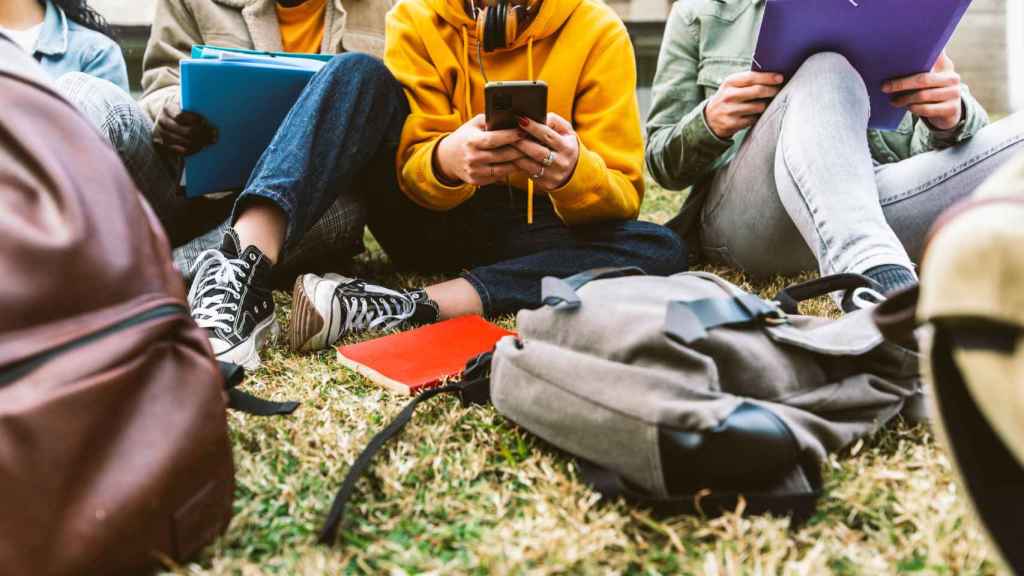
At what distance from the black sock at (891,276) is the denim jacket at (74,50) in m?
1.54

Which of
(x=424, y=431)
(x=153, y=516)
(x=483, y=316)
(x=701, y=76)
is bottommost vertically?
(x=483, y=316)

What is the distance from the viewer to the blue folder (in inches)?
45.3

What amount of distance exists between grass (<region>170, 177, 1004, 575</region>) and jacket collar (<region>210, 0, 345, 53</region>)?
1025 mm

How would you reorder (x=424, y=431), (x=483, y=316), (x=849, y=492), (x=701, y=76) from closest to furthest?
(x=849, y=492)
(x=424, y=431)
(x=483, y=316)
(x=701, y=76)

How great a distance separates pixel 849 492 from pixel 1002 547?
0.20m

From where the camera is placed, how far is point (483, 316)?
4.36 ft

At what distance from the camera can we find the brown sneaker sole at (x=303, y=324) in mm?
1152

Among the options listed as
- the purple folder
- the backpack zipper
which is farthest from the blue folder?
the purple folder

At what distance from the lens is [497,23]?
4.04 feet

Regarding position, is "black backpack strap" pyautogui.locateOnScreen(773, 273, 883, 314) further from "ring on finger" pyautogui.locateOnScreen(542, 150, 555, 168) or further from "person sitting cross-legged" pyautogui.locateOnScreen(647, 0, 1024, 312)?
"ring on finger" pyautogui.locateOnScreen(542, 150, 555, 168)

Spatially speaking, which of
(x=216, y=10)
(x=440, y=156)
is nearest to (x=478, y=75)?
(x=440, y=156)

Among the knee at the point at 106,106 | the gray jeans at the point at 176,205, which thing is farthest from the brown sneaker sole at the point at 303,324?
the knee at the point at 106,106

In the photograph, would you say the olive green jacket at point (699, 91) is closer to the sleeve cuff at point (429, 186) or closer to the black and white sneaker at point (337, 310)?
the sleeve cuff at point (429, 186)

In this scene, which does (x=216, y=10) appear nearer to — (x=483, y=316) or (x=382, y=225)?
Result: (x=382, y=225)
